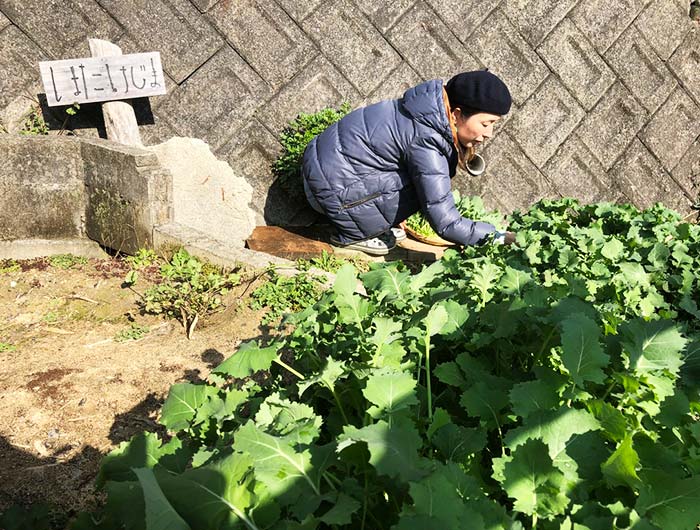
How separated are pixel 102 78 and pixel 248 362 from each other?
12.4 feet

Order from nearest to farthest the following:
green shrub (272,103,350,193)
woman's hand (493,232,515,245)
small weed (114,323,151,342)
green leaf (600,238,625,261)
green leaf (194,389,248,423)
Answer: green leaf (194,389,248,423) < green leaf (600,238,625,261) < small weed (114,323,151,342) < woman's hand (493,232,515,245) < green shrub (272,103,350,193)

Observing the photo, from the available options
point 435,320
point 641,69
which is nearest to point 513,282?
point 435,320

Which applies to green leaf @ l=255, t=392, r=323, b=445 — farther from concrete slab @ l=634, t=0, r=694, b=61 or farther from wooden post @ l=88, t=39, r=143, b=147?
concrete slab @ l=634, t=0, r=694, b=61

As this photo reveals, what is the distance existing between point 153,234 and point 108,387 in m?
1.53

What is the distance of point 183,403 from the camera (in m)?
1.50

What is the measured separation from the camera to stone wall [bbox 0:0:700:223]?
494 centimetres

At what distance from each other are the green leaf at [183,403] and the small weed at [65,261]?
2923 millimetres

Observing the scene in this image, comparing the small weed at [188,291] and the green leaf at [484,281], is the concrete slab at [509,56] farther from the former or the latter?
the green leaf at [484,281]

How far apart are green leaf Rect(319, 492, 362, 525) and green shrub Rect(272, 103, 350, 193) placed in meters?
4.39

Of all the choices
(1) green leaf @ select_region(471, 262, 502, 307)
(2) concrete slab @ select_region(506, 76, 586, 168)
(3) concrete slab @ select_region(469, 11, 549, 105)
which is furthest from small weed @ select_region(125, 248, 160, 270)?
(2) concrete slab @ select_region(506, 76, 586, 168)

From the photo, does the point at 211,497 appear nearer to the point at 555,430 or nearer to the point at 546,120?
the point at 555,430

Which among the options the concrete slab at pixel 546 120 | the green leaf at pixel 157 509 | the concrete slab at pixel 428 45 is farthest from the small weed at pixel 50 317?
the concrete slab at pixel 546 120

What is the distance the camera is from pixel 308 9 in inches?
211

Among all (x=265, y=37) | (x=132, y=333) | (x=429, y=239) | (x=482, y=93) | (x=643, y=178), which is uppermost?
(x=265, y=37)
